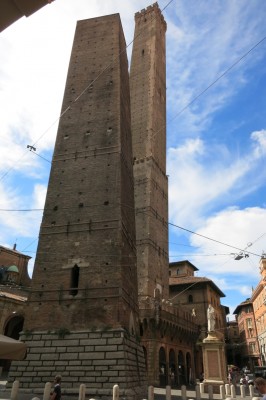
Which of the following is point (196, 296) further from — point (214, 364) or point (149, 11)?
point (149, 11)

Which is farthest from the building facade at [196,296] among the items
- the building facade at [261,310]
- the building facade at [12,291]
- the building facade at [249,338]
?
the building facade at [12,291]

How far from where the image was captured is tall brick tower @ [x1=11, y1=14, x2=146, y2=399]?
43.0 feet

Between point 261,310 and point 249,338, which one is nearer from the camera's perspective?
point 261,310

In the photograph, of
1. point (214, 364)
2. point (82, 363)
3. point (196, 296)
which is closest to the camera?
point (82, 363)

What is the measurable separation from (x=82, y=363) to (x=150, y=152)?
23502mm

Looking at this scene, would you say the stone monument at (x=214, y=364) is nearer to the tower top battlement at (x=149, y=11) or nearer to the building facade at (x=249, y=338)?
the building facade at (x=249, y=338)

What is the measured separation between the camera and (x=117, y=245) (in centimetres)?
1508

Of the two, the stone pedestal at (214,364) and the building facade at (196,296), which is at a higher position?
the building facade at (196,296)

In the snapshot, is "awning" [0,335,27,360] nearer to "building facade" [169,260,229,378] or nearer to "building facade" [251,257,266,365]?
"building facade" [169,260,229,378]

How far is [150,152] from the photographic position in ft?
111

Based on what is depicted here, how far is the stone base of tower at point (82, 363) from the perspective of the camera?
12.4 metres

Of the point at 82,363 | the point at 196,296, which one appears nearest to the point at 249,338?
the point at 196,296

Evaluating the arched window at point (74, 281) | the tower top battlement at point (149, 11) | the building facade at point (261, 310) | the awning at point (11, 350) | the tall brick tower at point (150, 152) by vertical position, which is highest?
the tower top battlement at point (149, 11)

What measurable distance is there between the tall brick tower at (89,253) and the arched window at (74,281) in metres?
0.04
